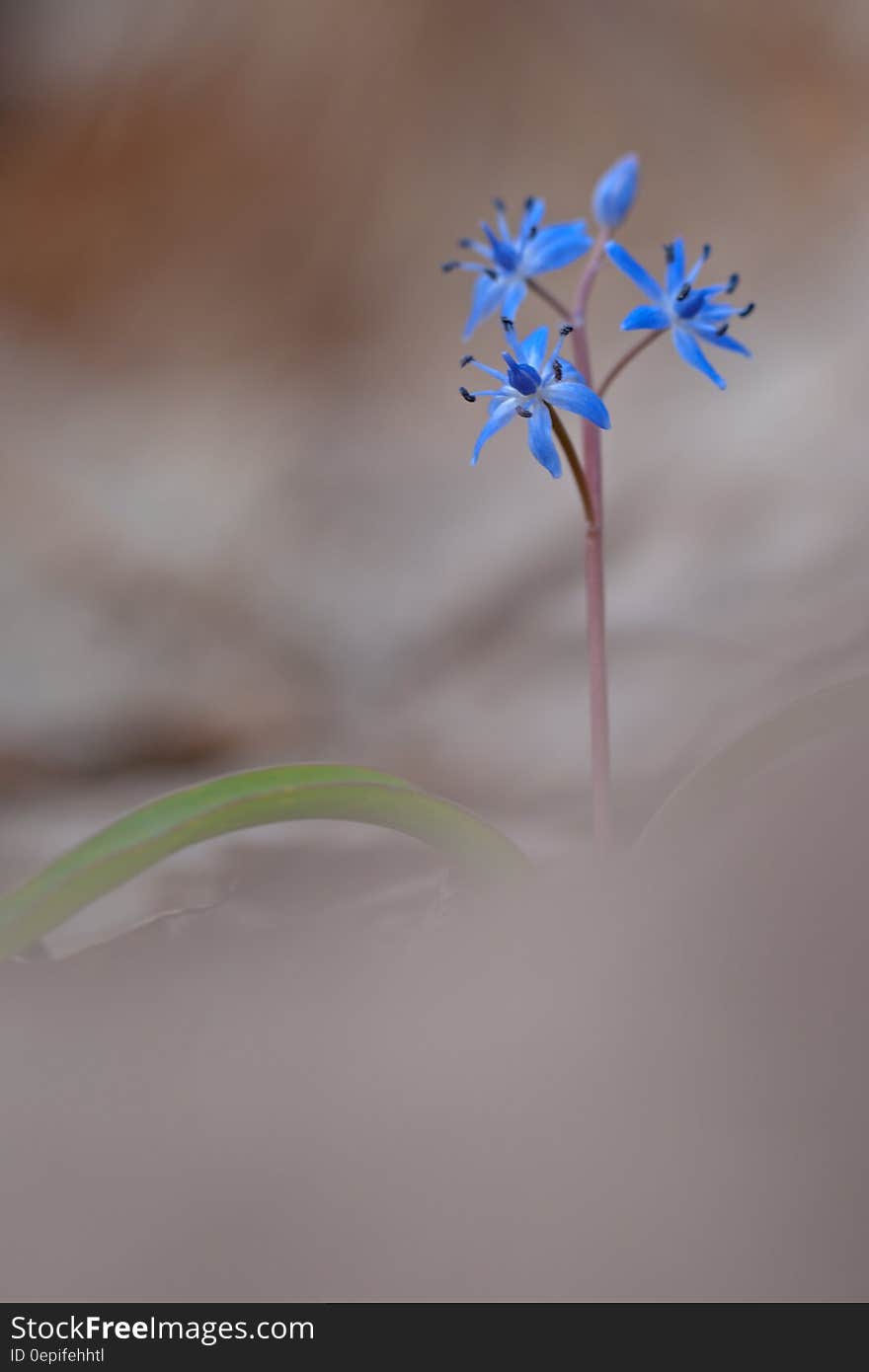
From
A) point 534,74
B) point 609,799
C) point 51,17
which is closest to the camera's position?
point 609,799

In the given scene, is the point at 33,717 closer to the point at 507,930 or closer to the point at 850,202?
the point at 507,930

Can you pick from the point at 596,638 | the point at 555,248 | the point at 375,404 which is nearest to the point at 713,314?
the point at 555,248

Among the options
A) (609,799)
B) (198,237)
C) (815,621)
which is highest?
(198,237)

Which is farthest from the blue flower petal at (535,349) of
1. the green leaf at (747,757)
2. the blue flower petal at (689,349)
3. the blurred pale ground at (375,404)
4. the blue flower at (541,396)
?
the blurred pale ground at (375,404)

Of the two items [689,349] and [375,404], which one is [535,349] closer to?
[689,349]

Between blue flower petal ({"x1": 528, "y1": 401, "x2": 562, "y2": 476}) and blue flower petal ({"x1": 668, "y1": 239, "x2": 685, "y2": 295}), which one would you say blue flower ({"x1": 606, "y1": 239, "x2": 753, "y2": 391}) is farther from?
blue flower petal ({"x1": 528, "y1": 401, "x2": 562, "y2": 476})

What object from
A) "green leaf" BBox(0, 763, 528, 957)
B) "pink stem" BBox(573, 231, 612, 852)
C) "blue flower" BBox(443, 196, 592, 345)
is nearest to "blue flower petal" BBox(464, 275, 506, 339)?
"blue flower" BBox(443, 196, 592, 345)

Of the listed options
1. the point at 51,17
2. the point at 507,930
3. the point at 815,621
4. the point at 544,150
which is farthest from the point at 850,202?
the point at 507,930
